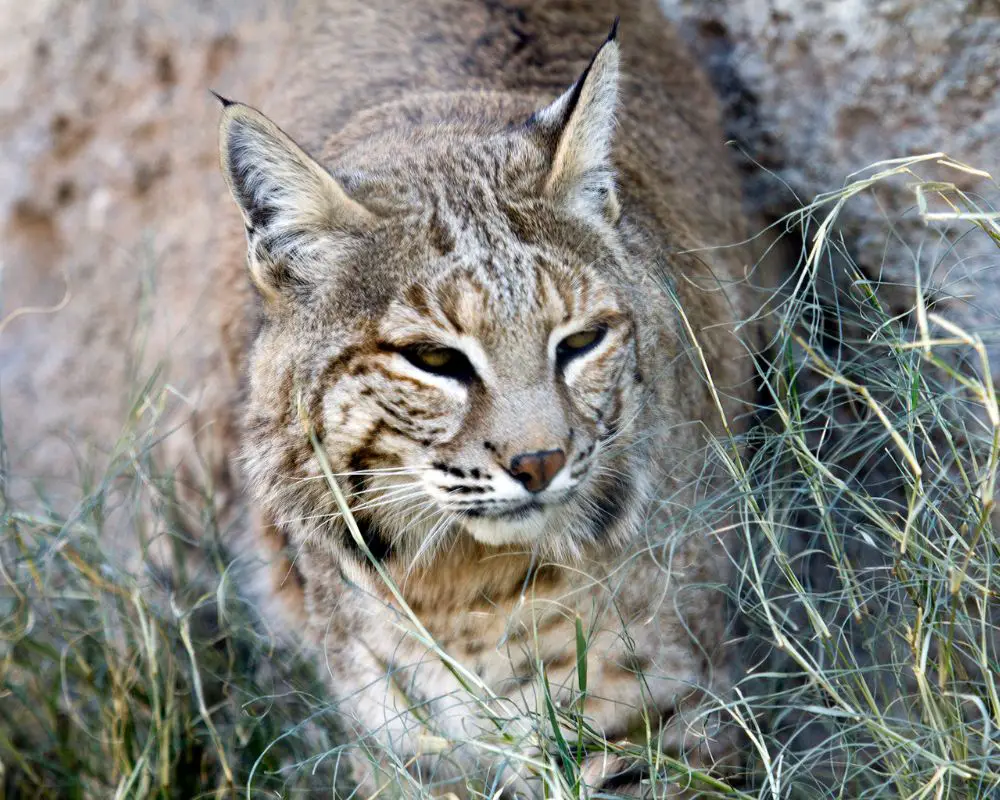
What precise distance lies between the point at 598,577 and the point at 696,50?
2239 mm

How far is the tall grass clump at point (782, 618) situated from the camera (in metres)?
2.58

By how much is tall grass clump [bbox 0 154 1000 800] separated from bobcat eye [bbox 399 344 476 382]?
53 cm

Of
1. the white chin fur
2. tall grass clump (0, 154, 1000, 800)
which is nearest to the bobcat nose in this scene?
the white chin fur

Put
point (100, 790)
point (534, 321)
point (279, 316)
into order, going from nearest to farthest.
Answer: point (534, 321)
point (279, 316)
point (100, 790)

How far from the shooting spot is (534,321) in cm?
263

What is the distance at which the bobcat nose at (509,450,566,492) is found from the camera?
2.50 metres

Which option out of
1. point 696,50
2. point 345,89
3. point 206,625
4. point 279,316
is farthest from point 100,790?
point 696,50

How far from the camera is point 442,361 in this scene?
2625 millimetres

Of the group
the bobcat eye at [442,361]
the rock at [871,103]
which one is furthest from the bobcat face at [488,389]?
the rock at [871,103]

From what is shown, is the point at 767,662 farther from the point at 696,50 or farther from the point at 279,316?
the point at 696,50

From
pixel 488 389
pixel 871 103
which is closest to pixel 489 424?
pixel 488 389

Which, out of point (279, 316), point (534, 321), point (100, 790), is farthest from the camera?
point (100, 790)

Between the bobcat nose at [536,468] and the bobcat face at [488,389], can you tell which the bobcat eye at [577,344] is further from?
the bobcat nose at [536,468]

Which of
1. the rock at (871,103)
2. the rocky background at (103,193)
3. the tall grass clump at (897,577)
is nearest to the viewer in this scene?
the tall grass clump at (897,577)
